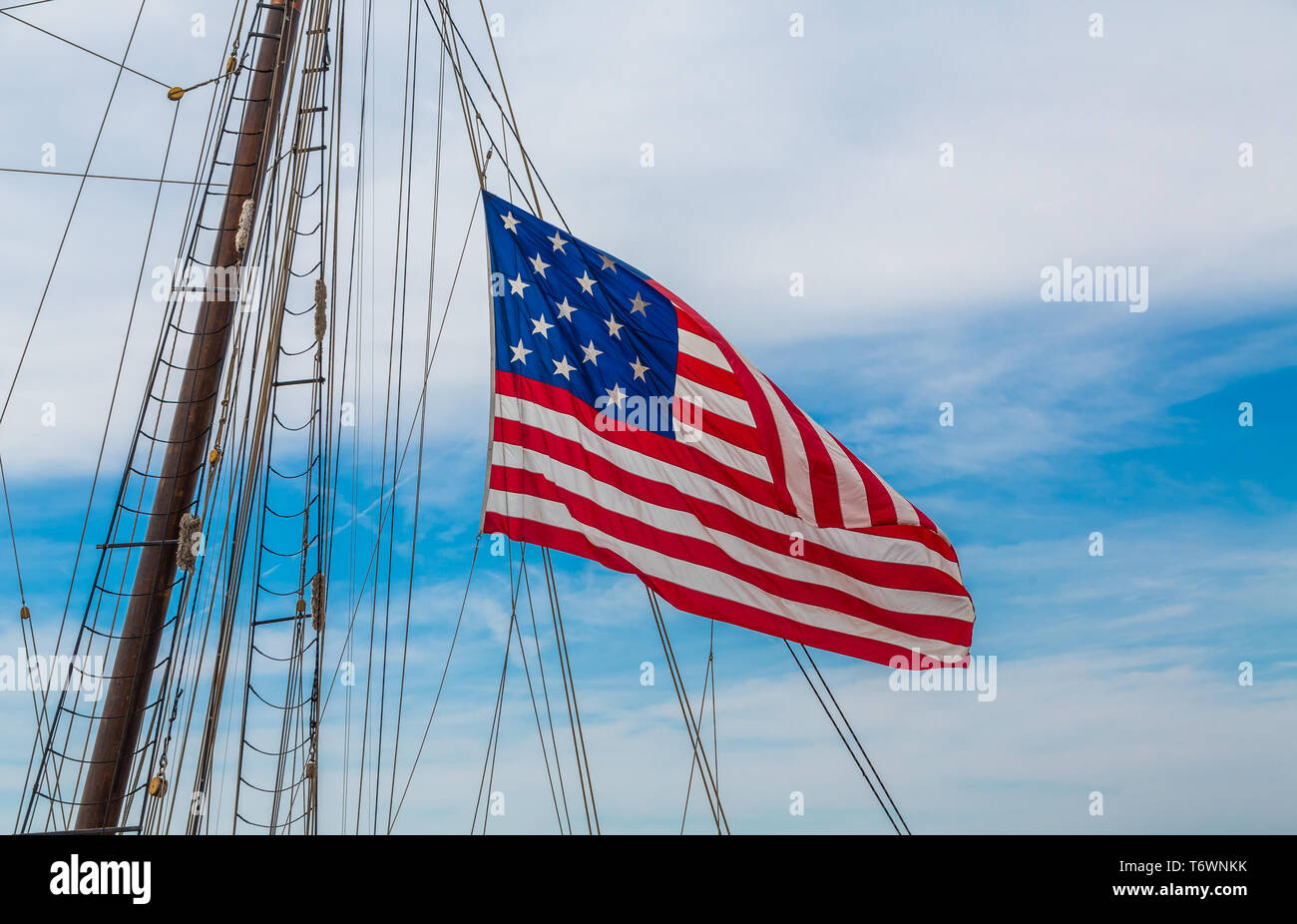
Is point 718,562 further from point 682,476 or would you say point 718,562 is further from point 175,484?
point 175,484

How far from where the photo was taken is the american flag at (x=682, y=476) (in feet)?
35.5

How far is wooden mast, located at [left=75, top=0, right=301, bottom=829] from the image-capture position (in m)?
11.2

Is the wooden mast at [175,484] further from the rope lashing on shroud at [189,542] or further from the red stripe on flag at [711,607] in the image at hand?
the red stripe on flag at [711,607]

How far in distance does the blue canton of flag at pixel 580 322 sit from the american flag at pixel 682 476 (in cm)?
2

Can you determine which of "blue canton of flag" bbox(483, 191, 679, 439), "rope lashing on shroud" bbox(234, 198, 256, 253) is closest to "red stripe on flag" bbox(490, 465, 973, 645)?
"blue canton of flag" bbox(483, 191, 679, 439)

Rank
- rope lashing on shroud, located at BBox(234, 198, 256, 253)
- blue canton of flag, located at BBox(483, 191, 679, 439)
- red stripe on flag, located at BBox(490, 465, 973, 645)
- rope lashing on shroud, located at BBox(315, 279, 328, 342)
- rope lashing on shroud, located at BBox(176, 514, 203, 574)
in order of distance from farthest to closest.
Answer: rope lashing on shroud, located at BBox(315, 279, 328, 342) → rope lashing on shroud, located at BBox(234, 198, 256, 253) → rope lashing on shroud, located at BBox(176, 514, 203, 574) → blue canton of flag, located at BBox(483, 191, 679, 439) → red stripe on flag, located at BBox(490, 465, 973, 645)

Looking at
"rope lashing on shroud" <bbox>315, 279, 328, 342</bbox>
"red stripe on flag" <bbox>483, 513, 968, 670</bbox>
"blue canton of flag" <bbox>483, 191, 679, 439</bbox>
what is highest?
"rope lashing on shroud" <bbox>315, 279, 328, 342</bbox>

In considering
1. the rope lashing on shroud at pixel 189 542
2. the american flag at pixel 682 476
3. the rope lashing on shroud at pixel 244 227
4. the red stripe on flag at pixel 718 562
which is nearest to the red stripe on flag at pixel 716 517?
the american flag at pixel 682 476

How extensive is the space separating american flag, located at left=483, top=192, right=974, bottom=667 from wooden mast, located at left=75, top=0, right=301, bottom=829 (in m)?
3.66

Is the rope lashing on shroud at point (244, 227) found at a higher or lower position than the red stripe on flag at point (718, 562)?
higher

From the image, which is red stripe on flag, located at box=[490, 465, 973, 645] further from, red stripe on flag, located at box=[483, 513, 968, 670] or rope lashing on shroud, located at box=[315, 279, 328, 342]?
rope lashing on shroud, located at box=[315, 279, 328, 342]

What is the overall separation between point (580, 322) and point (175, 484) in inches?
202
